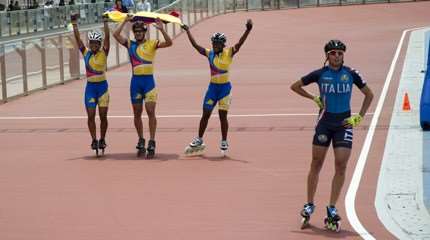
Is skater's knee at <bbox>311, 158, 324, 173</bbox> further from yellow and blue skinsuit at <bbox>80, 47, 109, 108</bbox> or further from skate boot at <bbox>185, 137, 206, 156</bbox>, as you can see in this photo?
yellow and blue skinsuit at <bbox>80, 47, 109, 108</bbox>

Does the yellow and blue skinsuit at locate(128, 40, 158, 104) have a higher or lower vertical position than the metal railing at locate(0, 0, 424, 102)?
higher

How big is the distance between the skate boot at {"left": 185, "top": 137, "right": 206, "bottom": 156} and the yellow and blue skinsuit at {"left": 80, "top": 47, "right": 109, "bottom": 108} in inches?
57.8

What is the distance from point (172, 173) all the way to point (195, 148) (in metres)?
1.67

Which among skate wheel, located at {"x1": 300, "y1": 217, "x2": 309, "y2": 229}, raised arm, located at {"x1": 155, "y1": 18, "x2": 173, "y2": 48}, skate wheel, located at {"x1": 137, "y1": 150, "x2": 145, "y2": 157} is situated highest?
raised arm, located at {"x1": 155, "y1": 18, "x2": 173, "y2": 48}

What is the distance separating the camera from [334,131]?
10625mm

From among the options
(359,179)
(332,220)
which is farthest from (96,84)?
(332,220)

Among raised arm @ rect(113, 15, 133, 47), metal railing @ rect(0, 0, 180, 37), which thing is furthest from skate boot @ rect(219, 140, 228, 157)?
metal railing @ rect(0, 0, 180, 37)

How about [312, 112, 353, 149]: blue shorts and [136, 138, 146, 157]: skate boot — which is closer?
[312, 112, 353, 149]: blue shorts

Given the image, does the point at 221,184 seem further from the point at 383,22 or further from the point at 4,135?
the point at 383,22

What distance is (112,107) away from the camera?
23.5m

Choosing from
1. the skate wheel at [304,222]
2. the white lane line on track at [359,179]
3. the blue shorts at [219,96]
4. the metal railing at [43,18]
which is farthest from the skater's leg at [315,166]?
the metal railing at [43,18]

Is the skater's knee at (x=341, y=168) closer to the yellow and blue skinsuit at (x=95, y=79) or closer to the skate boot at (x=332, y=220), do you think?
the skate boot at (x=332, y=220)

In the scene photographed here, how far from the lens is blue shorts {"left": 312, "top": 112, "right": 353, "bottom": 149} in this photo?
34.6 feet

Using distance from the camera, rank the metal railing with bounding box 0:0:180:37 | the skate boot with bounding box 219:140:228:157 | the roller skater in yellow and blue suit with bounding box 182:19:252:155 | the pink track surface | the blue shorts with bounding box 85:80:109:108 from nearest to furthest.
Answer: the pink track surface, the skate boot with bounding box 219:140:228:157, the roller skater in yellow and blue suit with bounding box 182:19:252:155, the blue shorts with bounding box 85:80:109:108, the metal railing with bounding box 0:0:180:37
